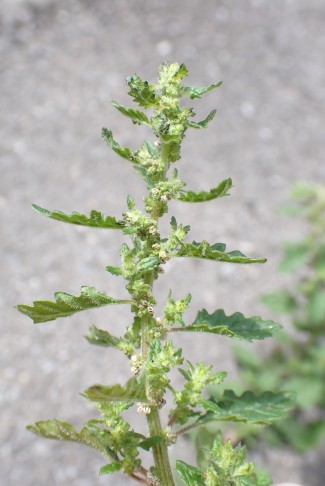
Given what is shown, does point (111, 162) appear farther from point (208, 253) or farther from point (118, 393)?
point (118, 393)

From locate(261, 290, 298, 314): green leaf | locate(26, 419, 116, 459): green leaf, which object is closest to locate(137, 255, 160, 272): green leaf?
locate(26, 419, 116, 459): green leaf

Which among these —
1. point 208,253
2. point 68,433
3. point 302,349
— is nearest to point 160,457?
point 68,433

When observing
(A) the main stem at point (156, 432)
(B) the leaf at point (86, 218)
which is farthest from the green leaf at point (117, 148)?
(A) the main stem at point (156, 432)

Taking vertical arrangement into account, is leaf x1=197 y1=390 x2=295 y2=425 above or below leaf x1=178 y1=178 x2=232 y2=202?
below

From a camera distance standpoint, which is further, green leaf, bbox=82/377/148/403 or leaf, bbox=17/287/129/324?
leaf, bbox=17/287/129/324

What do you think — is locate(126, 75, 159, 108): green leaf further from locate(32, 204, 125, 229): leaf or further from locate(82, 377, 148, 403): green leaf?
locate(82, 377, 148, 403): green leaf

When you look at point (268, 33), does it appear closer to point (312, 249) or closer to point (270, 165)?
point (270, 165)

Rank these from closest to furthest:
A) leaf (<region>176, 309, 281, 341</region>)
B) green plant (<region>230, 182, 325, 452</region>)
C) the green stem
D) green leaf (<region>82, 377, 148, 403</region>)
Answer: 1. green leaf (<region>82, 377, 148, 403</region>)
2. the green stem
3. leaf (<region>176, 309, 281, 341</region>)
4. green plant (<region>230, 182, 325, 452</region>)
